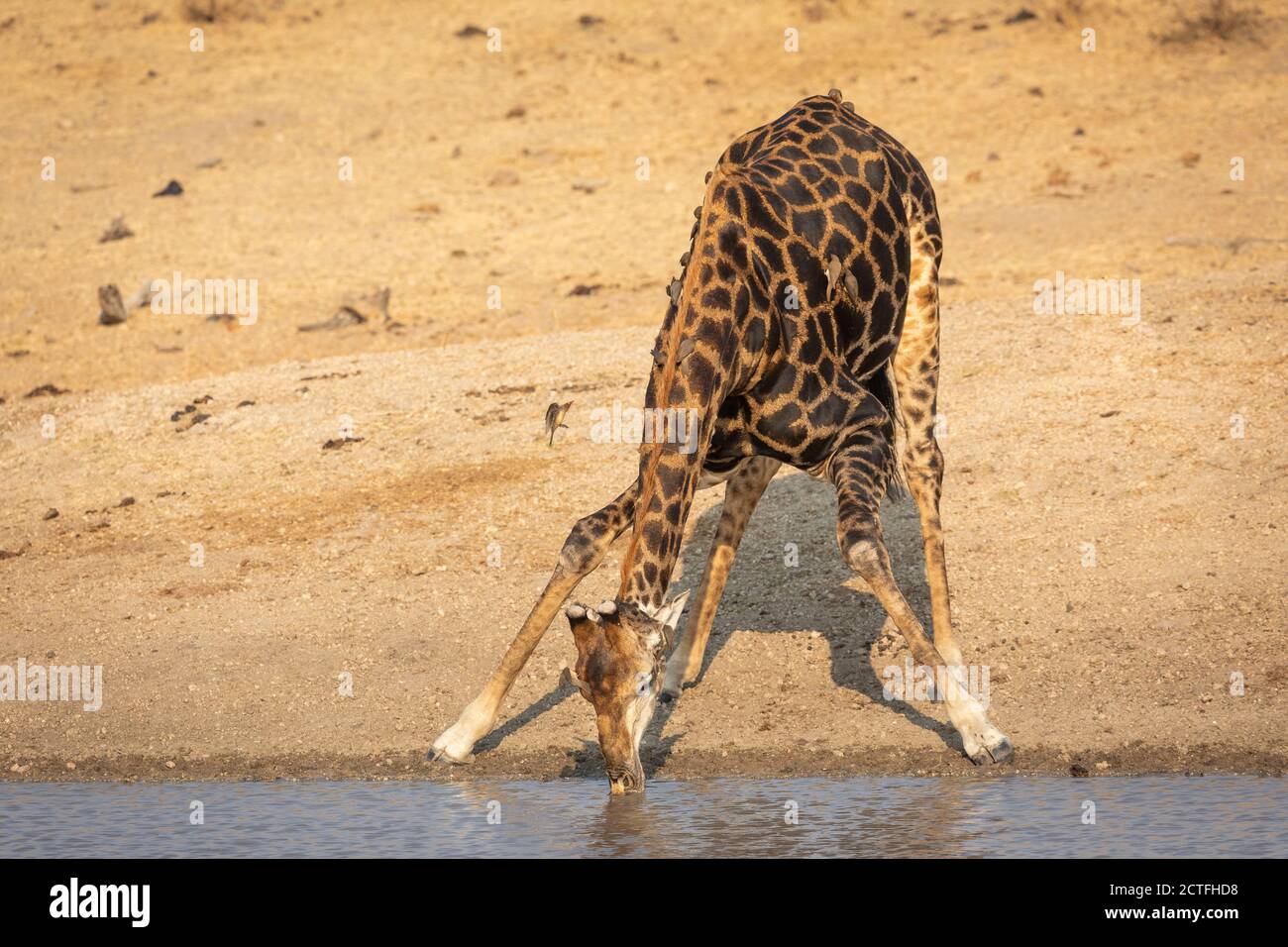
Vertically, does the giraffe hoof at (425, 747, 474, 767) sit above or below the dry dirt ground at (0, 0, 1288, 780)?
below

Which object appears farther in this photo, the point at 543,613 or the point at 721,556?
the point at 721,556

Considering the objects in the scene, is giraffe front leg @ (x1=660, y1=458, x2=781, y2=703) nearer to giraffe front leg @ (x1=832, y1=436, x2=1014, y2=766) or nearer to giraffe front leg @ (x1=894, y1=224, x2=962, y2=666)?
giraffe front leg @ (x1=894, y1=224, x2=962, y2=666)

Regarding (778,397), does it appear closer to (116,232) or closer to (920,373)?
(920,373)

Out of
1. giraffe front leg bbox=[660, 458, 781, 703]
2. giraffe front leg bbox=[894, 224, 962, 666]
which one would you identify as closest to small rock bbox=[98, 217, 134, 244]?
giraffe front leg bbox=[660, 458, 781, 703]

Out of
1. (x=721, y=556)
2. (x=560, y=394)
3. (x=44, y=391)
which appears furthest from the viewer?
(x=44, y=391)

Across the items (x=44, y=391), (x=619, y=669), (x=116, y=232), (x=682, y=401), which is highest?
(x=116, y=232)

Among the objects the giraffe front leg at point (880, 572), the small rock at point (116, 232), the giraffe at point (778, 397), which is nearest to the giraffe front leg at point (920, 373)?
the giraffe at point (778, 397)

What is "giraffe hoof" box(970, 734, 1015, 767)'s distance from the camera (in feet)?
29.4

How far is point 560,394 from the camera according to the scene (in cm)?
1500

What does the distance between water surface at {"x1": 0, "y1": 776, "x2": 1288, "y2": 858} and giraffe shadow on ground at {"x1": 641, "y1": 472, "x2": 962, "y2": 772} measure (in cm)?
79

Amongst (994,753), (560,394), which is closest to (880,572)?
(994,753)

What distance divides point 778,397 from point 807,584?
2.84 metres

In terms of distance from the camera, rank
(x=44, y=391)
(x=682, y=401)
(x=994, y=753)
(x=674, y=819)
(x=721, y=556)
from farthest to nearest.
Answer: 1. (x=44, y=391)
2. (x=721, y=556)
3. (x=994, y=753)
4. (x=674, y=819)
5. (x=682, y=401)

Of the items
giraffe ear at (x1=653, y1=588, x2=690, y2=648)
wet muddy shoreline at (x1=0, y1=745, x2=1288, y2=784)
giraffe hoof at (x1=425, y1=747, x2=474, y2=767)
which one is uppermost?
giraffe ear at (x1=653, y1=588, x2=690, y2=648)
